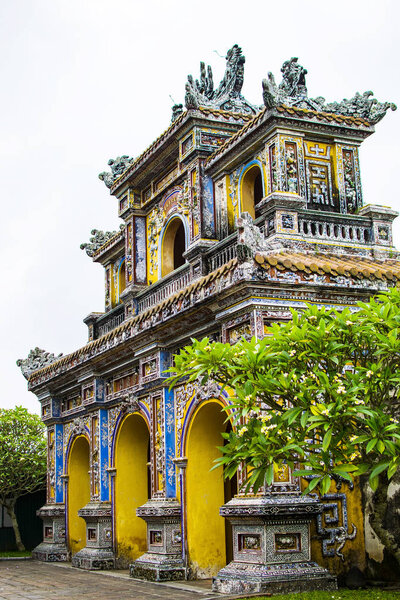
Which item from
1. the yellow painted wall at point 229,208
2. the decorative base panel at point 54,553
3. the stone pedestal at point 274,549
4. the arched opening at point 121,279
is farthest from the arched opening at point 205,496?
the arched opening at point 121,279

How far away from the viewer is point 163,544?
13.0 m

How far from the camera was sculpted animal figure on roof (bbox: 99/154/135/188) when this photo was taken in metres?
18.5

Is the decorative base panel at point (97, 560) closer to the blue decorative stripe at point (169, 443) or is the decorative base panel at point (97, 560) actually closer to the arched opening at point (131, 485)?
the arched opening at point (131, 485)

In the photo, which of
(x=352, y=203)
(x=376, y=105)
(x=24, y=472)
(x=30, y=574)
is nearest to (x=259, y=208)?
(x=352, y=203)

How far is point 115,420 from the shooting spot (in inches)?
642

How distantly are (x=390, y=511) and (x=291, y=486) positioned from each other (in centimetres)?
135

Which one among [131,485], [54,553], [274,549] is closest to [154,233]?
[131,485]

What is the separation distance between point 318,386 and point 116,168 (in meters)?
12.1

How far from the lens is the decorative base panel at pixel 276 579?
9.73 meters

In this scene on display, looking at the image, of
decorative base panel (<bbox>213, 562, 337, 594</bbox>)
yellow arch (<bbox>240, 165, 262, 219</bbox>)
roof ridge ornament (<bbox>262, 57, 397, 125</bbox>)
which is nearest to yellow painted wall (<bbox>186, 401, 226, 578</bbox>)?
decorative base panel (<bbox>213, 562, 337, 594</bbox>)

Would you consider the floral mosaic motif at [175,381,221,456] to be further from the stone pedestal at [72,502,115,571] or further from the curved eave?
the curved eave

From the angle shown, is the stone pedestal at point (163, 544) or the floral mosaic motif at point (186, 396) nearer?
the floral mosaic motif at point (186, 396)

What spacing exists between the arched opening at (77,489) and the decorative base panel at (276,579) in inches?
347

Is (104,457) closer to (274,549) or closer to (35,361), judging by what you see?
(35,361)
